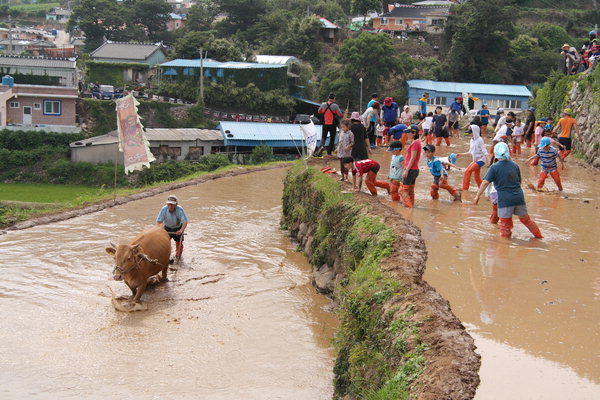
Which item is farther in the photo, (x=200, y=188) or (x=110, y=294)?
(x=200, y=188)

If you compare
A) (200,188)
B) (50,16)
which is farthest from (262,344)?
(50,16)

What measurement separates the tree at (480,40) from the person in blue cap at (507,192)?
48.5 m

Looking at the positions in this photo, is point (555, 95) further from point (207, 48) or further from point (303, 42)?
point (303, 42)

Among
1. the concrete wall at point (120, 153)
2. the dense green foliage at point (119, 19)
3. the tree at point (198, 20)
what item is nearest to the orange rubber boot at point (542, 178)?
the concrete wall at point (120, 153)

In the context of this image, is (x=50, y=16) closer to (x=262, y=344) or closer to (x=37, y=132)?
(x=37, y=132)

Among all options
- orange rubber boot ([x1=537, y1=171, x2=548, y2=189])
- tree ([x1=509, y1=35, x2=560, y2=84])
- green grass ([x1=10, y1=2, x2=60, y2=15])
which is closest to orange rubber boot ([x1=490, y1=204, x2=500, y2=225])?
orange rubber boot ([x1=537, y1=171, x2=548, y2=189])

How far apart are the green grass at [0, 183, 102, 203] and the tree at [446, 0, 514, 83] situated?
116 feet

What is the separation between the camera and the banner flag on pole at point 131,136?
17.0 metres

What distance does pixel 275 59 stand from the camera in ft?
197

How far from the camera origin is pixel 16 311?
1071cm

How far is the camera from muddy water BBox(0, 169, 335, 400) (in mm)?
8266

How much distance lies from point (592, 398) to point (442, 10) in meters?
70.5

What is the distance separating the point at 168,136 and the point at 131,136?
24.1 metres

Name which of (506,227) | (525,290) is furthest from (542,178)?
(525,290)
